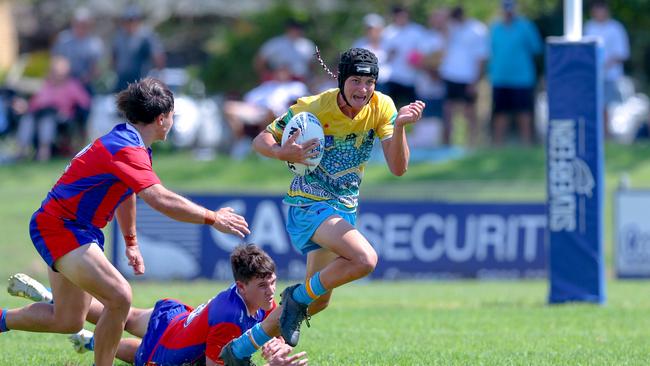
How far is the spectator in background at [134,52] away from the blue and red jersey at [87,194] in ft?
41.8

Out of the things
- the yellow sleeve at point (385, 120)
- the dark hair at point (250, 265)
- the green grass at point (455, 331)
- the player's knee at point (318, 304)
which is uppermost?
the yellow sleeve at point (385, 120)

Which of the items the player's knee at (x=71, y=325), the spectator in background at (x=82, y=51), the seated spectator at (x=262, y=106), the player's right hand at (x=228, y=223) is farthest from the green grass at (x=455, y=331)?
the spectator in background at (x=82, y=51)

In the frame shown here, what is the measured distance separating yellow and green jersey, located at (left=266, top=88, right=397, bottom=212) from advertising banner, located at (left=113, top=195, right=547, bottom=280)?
26.5ft

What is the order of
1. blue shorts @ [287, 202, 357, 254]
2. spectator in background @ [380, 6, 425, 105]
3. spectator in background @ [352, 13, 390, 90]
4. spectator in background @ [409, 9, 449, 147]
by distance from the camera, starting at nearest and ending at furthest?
blue shorts @ [287, 202, 357, 254] → spectator in background @ [352, 13, 390, 90] → spectator in background @ [380, 6, 425, 105] → spectator in background @ [409, 9, 449, 147]

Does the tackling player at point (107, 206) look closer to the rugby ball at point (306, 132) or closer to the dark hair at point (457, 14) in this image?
the rugby ball at point (306, 132)

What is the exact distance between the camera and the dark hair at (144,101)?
23.0ft

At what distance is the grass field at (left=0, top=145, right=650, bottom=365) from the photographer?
8.45 meters

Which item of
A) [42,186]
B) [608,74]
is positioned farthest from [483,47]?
[42,186]

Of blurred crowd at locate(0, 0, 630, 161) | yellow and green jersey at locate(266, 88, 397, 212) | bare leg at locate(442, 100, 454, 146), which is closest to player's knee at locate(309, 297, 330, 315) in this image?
yellow and green jersey at locate(266, 88, 397, 212)

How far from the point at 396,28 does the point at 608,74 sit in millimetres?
3361

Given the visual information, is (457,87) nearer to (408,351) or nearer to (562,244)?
(562,244)

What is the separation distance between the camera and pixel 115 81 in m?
20.3

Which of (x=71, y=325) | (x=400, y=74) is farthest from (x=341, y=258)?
(x=400, y=74)

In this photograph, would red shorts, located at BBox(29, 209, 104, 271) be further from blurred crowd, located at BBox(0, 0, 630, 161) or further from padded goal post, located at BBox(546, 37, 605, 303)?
blurred crowd, located at BBox(0, 0, 630, 161)
